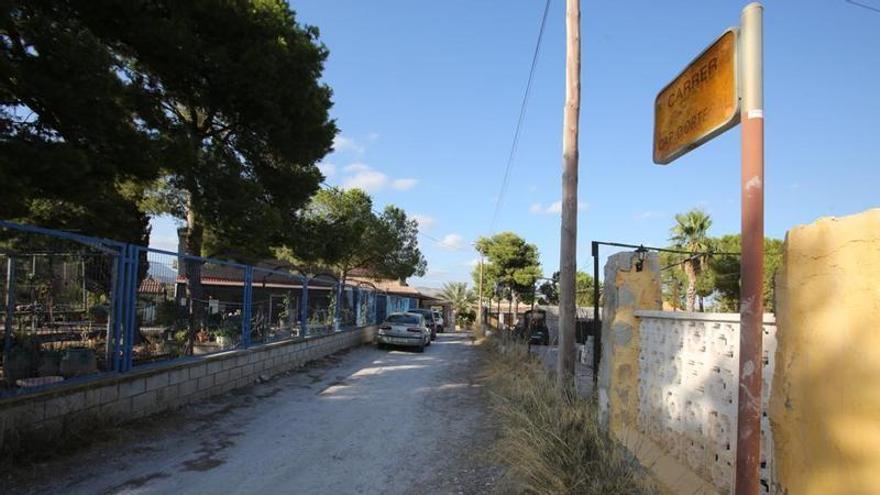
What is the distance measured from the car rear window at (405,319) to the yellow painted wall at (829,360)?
20747 mm

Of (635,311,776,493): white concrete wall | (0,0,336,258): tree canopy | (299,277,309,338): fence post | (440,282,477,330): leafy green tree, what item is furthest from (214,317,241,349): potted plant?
(440,282,477,330): leafy green tree

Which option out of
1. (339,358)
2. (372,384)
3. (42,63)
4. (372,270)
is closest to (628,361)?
(372,384)

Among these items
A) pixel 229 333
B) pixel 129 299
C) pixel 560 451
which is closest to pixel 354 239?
pixel 229 333

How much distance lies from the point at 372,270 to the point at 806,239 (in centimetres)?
4137

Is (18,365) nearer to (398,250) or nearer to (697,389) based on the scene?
(697,389)

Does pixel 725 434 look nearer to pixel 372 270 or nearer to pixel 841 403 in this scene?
pixel 841 403

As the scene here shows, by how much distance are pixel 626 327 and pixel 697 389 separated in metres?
1.61

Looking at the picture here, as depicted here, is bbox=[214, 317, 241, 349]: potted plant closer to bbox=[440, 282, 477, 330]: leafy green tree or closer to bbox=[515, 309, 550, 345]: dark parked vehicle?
bbox=[515, 309, 550, 345]: dark parked vehicle

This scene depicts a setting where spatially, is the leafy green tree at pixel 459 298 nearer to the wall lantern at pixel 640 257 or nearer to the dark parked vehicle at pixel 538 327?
the dark parked vehicle at pixel 538 327

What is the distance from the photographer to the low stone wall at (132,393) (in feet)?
19.2

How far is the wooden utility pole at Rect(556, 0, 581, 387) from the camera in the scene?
9188 mm

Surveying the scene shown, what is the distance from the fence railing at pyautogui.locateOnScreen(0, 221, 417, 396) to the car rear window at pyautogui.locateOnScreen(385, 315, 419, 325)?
11.7 m

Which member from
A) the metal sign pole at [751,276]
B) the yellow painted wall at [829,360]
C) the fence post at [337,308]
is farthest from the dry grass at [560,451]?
the fence post at [337,308]

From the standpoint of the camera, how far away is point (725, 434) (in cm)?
442
